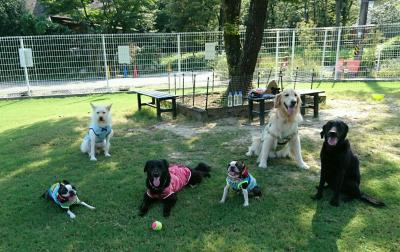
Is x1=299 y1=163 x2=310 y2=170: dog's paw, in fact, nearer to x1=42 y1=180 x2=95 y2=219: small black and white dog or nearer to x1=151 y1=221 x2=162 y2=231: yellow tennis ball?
x1=151 y1=221 x2=162 y2=231: yellow tennis ball

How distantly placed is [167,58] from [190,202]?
11.3m

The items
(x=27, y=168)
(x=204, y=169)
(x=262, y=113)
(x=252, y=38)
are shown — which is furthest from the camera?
(x=252, y=38)

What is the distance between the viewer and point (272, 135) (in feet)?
18.0

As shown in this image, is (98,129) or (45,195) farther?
(98,129)

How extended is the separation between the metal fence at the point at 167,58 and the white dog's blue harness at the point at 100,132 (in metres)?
8.35

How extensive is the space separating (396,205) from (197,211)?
2.28 m

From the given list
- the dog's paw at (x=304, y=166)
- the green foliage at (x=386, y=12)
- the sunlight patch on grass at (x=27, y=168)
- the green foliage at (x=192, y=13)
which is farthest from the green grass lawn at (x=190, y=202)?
the green foliage at (x=386, y=12)

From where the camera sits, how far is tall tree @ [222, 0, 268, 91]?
9219 mm

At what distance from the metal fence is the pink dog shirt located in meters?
9.92

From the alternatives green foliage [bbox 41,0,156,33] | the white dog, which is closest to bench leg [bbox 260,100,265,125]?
the white dog

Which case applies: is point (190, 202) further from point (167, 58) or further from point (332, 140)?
point (167, 58)

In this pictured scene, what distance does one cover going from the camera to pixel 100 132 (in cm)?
599

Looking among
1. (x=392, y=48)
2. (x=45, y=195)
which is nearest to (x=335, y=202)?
(x=45, y=195)

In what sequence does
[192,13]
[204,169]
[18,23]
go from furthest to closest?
[192,13], [18,23], [204,169]
